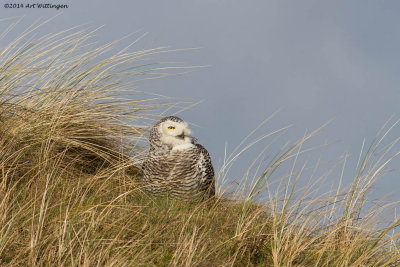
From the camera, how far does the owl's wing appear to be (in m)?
5.34

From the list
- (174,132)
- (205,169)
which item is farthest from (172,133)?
(205,169)

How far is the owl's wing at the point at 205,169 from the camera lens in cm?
534

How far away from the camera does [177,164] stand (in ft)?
17.3

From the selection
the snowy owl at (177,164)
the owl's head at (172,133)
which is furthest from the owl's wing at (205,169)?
the owl's head at (172,133)

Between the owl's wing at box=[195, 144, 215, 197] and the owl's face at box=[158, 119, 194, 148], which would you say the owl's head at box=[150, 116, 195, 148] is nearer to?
the owl's face at box=[158, 119, 194, 148]

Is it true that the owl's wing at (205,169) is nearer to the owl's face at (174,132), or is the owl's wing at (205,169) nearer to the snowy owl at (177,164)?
the snowy owl at (177,164)

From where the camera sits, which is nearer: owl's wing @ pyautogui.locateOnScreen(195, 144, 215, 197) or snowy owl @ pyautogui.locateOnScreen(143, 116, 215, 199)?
snowy owl @ pyautogui.locateOnScreen(143, 116, 215, 199)

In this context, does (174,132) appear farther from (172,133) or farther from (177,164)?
(177,164)

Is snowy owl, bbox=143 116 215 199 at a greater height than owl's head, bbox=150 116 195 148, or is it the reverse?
owl's head, bbox=150 116 195 148

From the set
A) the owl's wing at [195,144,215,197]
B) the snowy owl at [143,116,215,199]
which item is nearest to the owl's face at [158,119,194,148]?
the snowy owl at [143,116,215,199]

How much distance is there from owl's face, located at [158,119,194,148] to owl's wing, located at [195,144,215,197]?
172mm

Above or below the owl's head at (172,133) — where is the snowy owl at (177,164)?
below

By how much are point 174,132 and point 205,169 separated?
1.58 feet

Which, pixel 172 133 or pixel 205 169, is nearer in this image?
pixel 172 133
